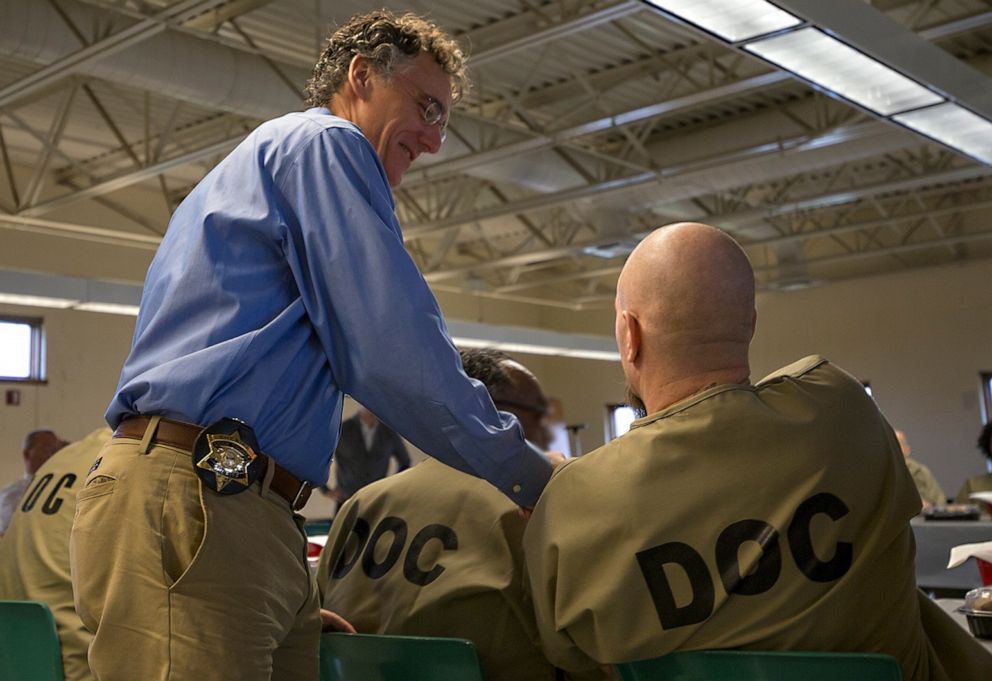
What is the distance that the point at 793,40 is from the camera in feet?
13.1

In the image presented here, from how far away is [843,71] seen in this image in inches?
172

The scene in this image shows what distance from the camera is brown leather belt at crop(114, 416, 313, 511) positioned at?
1.35 metres

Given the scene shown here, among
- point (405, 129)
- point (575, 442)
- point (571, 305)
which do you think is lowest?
point (575, 442)

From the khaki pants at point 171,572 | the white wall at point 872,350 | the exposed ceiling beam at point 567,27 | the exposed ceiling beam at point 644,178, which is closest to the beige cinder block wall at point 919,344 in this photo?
the white wall at point 872,350

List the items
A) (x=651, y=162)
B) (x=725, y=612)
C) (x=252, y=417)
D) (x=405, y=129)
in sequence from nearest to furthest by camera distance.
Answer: (x=725, y=612)
(x=252, y=417)
(x=405, y=129)
(x=651, y=162)

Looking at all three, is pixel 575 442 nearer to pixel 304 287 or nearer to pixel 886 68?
pixel 886 68

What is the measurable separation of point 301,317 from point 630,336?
0.45m

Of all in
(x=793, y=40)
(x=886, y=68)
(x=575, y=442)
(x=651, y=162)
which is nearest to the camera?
(x=793, y=40)

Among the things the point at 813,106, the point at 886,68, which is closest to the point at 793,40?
the point at 886,68

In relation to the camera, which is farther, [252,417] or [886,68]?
[886,68]

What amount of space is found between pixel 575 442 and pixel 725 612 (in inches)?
541

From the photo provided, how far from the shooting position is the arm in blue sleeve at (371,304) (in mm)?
1407

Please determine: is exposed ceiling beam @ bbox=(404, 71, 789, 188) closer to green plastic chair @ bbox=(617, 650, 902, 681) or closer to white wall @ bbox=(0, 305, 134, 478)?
white wall @ bbox=(0, 305, 134, 478)

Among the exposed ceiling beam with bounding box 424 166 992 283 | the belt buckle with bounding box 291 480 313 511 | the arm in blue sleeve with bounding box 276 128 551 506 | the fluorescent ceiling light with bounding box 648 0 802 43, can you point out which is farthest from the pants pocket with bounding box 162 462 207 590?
the exposed ceiling beam with bounding box 424 166 992 283
